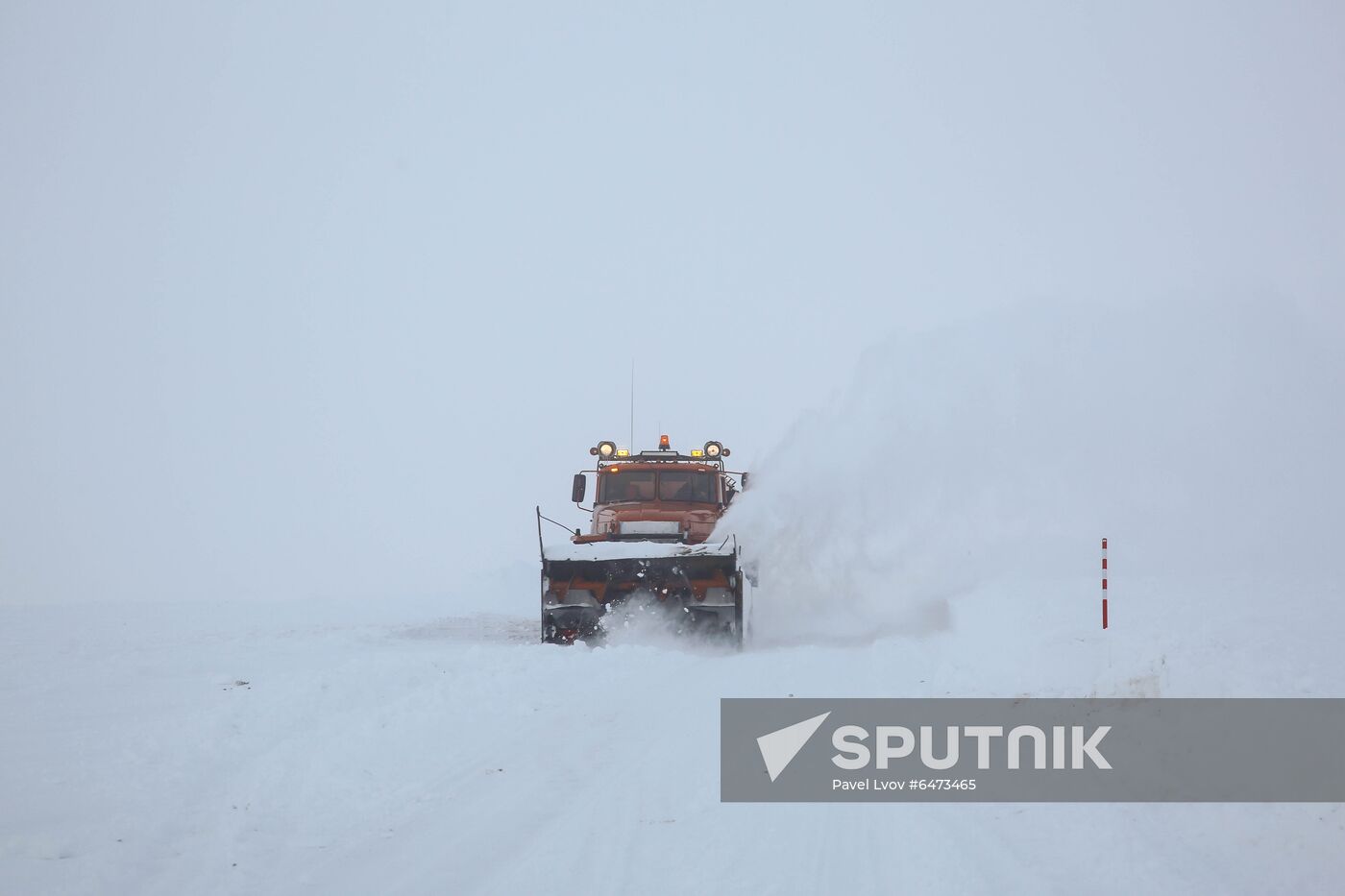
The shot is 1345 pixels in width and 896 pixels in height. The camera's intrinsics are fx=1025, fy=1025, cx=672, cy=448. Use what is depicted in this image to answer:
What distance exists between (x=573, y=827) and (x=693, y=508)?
11459 millimetres

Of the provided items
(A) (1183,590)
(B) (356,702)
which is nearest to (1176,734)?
(A) (1183,590)

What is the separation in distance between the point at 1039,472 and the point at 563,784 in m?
10.3

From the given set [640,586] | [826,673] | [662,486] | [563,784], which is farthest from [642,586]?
[563,784]

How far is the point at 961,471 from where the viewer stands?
47.6 ft

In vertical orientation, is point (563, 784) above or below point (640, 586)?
above

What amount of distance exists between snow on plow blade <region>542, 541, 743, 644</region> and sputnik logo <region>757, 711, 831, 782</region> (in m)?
6.17

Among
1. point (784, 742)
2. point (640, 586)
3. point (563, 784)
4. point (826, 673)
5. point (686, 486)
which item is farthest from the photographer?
point (686, 486)

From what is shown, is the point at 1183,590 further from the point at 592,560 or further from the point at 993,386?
the point at 592,560

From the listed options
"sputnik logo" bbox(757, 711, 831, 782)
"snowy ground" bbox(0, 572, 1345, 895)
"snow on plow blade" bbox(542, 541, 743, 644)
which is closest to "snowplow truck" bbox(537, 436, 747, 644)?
"snow on plow blade" bbox(542, 541, 743, 644)

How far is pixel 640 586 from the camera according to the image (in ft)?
44.1

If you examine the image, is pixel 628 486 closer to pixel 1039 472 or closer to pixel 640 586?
pixel 640 586

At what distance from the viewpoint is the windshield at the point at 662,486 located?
16.3 meters

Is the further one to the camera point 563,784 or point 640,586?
point 640,586

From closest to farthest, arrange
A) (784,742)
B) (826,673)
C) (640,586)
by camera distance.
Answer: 1. (784,742)
2. (826,673)
3. (640,586)
